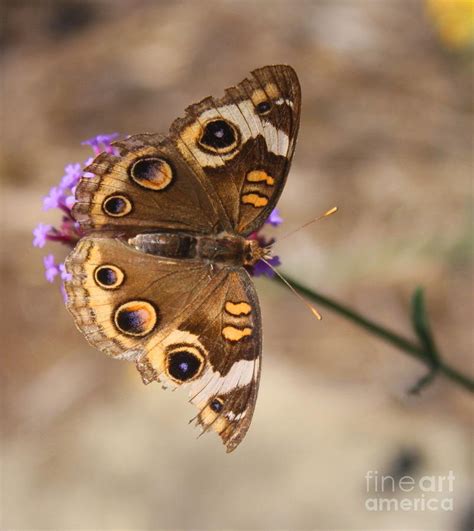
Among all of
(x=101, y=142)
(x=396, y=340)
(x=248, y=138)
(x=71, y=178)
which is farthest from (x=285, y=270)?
(x=248, y=138)

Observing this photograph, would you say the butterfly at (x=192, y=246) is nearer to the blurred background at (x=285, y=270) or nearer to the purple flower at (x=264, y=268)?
the purple flower at (x=264, y=268)

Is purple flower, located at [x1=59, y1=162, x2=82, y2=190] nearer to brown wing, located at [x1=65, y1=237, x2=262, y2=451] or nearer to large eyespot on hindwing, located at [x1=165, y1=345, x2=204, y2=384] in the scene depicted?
brown wing, located at [x1=65, y1=237, x2=262, y2=451]

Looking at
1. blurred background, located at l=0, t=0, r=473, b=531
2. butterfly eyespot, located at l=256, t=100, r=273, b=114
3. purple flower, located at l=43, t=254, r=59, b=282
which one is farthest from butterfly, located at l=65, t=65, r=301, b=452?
blurred background, located at l=0, t=0, r=473, b=531

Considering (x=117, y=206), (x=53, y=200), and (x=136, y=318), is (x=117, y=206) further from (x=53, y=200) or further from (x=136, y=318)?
(x=136, y=318)

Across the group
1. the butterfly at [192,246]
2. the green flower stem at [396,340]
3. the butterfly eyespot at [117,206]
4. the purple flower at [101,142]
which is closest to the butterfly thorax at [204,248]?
the butterfly at [192,246]

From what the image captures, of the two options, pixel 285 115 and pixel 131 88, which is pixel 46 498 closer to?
pixel 285 115
